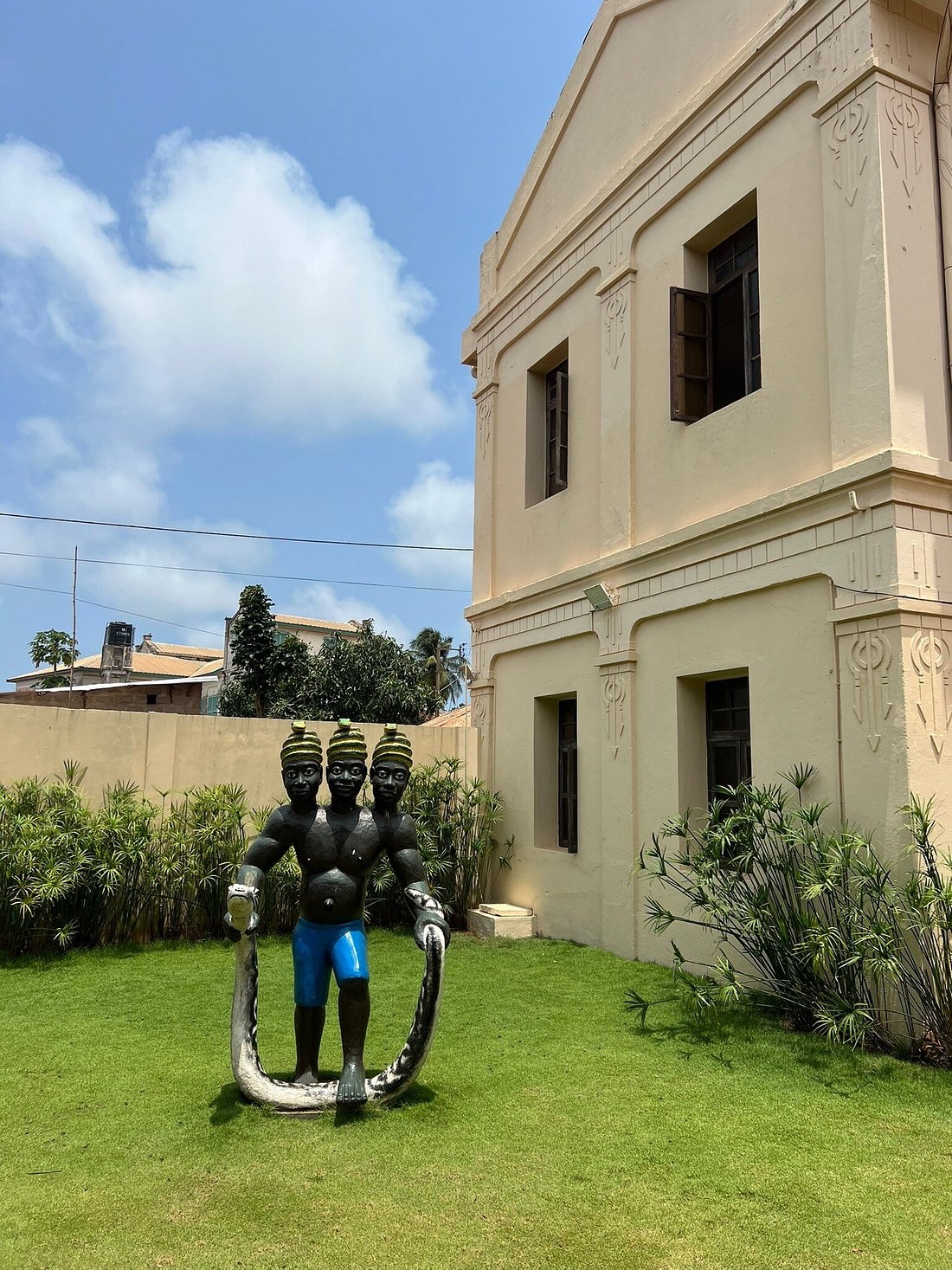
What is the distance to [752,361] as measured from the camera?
712 centimetres

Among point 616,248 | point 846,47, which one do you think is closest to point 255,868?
point 846,47

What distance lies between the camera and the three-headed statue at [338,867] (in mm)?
4254

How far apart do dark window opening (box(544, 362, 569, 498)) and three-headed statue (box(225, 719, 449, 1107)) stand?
5.40m

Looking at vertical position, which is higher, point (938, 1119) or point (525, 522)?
point (525, 522)

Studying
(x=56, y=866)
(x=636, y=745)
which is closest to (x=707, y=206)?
(x=636, y=745)

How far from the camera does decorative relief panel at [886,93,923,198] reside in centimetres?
578

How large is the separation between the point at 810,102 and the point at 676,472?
2.65m

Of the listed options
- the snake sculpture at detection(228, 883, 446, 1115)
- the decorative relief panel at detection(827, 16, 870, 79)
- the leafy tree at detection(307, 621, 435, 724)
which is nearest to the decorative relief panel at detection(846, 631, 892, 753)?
the snake sculpture at detection(228, 883, 446, 1115)

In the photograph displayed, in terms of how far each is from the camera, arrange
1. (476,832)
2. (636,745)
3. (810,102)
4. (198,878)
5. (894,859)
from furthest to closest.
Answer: (476,832), (198,878), (636,745), (810,102), (894,859)

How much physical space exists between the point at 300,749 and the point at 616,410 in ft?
16.4

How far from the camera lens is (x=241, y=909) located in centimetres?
408

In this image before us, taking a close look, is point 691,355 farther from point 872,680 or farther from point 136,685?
point 136,685

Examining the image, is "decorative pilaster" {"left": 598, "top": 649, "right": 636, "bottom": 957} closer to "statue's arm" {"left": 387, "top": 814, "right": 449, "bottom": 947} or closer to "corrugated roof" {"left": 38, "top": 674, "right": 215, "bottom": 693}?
"statue's arm" {"left": 387, "top": 814, "right": 449, "bottom": 947}

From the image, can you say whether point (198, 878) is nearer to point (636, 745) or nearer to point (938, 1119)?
point (636, 745)
